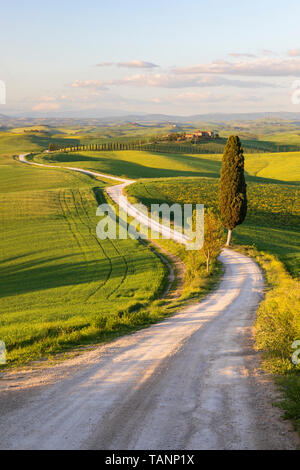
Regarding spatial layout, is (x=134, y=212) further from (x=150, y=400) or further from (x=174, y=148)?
(x=174, y=148)

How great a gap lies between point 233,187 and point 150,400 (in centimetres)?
3702

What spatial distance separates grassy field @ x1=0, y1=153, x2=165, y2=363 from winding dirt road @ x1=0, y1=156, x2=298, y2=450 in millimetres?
2783

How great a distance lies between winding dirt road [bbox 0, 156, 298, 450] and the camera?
8.94 m

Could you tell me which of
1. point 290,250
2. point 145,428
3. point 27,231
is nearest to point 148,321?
point 145,428

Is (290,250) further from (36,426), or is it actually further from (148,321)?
(36,426)

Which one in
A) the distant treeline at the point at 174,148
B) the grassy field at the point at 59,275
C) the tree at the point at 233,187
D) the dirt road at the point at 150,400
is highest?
the distant treeline at the point at 174,148

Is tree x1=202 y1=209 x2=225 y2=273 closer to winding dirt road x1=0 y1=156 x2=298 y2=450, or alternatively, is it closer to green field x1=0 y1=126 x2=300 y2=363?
green field x1=0 y1=126 x2=300 y2=363

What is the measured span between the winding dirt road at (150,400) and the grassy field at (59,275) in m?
2.78

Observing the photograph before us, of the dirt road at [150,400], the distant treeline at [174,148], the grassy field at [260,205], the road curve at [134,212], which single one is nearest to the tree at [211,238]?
the grassy field at [260,205]

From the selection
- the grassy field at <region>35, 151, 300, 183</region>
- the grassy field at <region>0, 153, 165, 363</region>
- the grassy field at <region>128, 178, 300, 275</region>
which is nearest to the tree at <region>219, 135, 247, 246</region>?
the grassy field at <region>128, 178, 300, 275</region>

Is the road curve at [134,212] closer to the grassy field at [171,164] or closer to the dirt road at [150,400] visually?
the grassy field at [171,164]

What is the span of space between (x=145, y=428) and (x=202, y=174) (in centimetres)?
10473

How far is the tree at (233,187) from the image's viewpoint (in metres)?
45.4
